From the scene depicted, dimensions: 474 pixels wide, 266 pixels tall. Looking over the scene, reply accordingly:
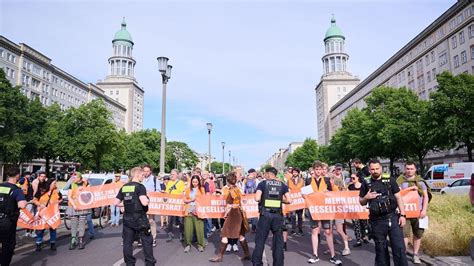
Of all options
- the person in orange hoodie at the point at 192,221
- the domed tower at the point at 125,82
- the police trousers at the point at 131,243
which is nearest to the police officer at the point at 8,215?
the police trousers at the point at 131,243

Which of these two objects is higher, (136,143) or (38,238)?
(136,143)

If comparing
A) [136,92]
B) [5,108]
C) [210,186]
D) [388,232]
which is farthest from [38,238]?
[136,92]

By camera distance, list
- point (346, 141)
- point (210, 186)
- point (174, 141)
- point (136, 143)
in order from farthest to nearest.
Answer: point (174, 141) → point (136, 143) → point (346, 141) → point (210, 186)

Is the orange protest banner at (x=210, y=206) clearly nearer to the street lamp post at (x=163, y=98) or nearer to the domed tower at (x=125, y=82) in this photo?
the street lamp post at (x=163, y=98)

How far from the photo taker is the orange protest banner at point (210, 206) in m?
9.84

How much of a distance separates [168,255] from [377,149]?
41960mm

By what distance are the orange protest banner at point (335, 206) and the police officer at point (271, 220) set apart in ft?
6.58

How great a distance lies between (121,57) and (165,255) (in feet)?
489

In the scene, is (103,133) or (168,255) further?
(103,133)

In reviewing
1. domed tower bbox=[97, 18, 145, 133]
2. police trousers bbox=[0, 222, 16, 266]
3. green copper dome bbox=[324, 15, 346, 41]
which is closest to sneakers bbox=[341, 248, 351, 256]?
police trousers bbox=[0, 222, 16, 266]

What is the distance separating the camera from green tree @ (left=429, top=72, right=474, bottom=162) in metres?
33.2

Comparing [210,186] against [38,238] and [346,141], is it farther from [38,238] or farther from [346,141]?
[346,141]

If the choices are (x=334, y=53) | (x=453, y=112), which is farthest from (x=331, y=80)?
(x=453, y=112)

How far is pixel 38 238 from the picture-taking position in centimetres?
912
